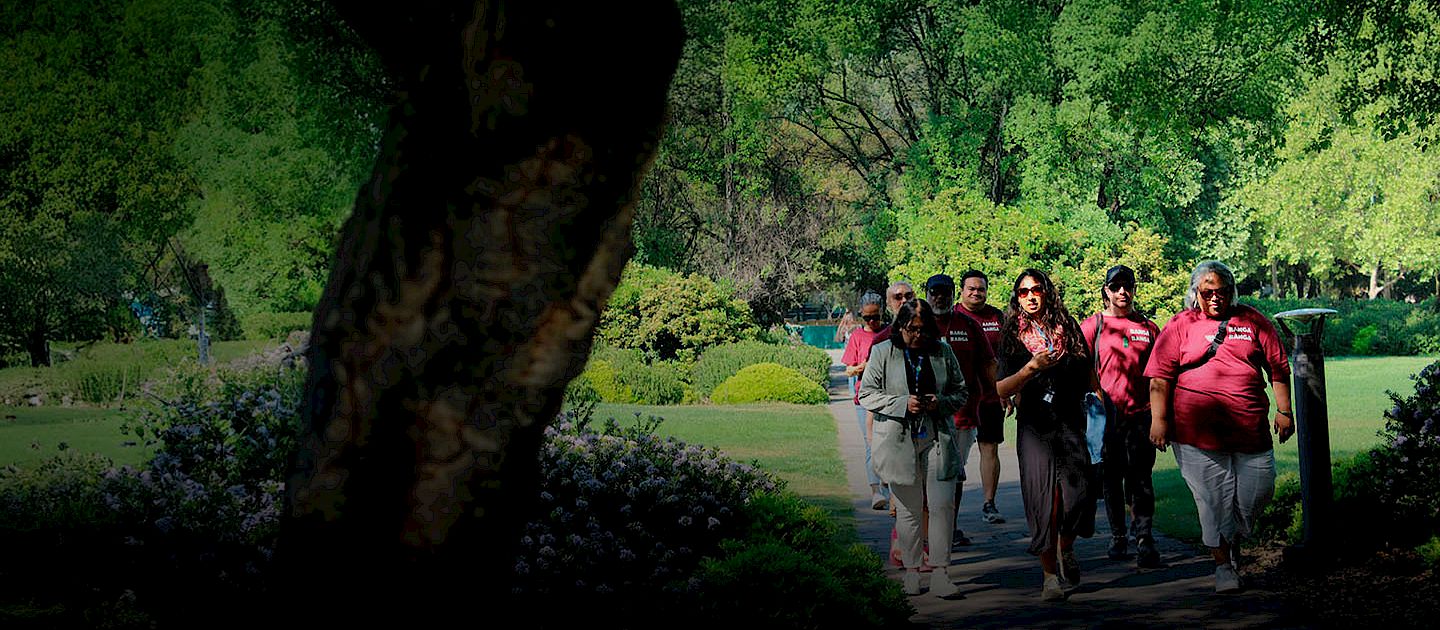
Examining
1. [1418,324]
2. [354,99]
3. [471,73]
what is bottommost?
[1418,324]

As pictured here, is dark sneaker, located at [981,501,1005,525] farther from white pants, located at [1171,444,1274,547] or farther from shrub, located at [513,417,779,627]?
white pants, located at [1171,444,1274,547]

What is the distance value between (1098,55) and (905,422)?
2439cm

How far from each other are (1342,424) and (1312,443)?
13.2 meters

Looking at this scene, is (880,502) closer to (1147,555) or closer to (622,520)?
(1147,555)

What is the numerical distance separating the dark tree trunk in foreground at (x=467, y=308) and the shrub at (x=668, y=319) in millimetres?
25744

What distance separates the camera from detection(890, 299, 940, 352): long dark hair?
790cm

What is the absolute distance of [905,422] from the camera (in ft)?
25.9

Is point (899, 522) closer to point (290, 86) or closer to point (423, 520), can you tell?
point (423, 520)

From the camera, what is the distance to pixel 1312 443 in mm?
8234

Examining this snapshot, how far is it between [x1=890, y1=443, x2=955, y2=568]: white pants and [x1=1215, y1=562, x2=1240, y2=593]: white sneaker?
5.00ft

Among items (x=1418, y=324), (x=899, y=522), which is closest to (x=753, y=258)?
(x=1418, y=324)

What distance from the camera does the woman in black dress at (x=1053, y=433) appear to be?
25.4 ft

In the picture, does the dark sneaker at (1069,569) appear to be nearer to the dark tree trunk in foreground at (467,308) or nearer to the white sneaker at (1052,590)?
the white sneaker at (1052,590)

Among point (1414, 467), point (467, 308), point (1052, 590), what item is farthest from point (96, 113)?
point (467, 308)
